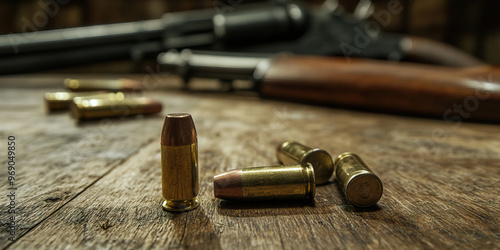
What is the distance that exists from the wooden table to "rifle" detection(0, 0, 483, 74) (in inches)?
38.4

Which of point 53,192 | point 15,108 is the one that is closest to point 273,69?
point 15,108

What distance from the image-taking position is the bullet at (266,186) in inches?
25.0

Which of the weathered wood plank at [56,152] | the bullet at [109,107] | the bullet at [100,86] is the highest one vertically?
the bullet at [100,86]

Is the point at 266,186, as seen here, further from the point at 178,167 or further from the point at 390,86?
the point at 390,86

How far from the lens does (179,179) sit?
2.04 feet

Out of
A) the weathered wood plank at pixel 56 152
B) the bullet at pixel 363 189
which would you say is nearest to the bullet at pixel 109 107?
the weathered wood plank at pixel 56 152

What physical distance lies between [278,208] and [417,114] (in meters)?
1.09

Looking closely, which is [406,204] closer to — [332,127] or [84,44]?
[332,127]

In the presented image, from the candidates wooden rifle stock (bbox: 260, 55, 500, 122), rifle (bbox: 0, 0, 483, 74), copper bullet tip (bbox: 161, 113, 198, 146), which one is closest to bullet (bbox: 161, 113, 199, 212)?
copper bullet tip (bbox: 161, 113, 198, 146)

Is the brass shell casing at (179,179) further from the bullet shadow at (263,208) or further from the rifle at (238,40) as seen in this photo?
the rifle at (238,40)

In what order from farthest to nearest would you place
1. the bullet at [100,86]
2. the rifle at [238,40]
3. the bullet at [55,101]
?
1. the rifle at [238,40]
2. the bullet at [100,86]
3. the bullet at [55,101]

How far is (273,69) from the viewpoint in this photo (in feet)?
6.26

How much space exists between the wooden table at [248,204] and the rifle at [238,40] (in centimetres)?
98

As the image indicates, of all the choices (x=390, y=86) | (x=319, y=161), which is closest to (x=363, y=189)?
(x=319, y=161)
